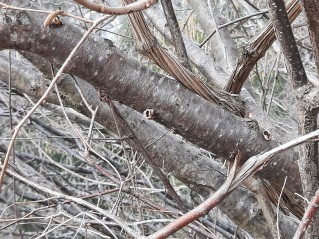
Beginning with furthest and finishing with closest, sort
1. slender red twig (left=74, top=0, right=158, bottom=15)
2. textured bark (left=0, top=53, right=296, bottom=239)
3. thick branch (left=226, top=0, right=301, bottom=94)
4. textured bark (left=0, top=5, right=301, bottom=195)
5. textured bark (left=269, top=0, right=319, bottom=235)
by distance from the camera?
textured bark (left=0, top=53, right=296, bottom=239)
thick branch (left=226, top=0, right=301, bottom=94)
textured bark (left=0, top=5, right=301, bottom=195)
textured bark (left=269, top=0, right=319, bottom=235)
slender red twig (left=74, top=0, right=158, bottom=15)

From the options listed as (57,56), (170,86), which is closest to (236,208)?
(170,86)

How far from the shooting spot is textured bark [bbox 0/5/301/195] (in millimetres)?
724

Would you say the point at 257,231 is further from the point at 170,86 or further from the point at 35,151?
the point at 35,151

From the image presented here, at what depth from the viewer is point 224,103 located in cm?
92

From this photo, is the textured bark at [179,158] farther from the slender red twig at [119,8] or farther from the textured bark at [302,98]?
the slender red twig at [119,8]

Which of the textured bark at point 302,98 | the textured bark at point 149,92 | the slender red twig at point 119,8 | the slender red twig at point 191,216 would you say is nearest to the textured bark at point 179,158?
the textured bark at point 149,92

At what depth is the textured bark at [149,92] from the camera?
2.38 feet

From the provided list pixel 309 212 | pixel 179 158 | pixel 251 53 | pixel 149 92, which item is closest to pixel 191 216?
pixel 309 212

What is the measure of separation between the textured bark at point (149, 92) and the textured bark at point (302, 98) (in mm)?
196

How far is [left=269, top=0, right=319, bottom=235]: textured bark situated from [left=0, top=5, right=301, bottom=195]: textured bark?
0.20 m

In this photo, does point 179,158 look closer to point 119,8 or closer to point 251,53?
point 251,53

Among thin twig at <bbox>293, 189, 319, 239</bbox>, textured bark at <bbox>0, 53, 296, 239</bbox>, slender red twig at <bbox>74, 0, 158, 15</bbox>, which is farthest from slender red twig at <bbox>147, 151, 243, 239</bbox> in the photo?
textured bark at <bbox>0, 53, 296, 239</bbox>

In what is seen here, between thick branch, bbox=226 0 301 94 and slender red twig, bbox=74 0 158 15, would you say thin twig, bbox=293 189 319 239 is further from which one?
thick branch, bbox=226 0 301 94

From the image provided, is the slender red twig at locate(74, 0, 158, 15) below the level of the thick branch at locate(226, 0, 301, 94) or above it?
above
